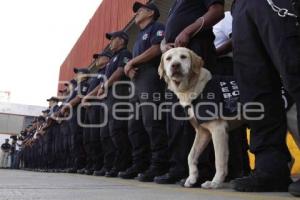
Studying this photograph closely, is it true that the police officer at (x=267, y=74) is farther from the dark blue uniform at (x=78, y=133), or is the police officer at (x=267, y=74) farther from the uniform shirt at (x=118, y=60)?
the dark blue uniform at (x=78, y=133)

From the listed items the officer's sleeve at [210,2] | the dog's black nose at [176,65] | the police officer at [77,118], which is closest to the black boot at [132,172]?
the dog's black nose at [176,65]

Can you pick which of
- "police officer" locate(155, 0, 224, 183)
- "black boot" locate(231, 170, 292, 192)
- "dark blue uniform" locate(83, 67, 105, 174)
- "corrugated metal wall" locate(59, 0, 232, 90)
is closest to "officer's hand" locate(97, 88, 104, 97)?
"dark blue uniform" locate(83, 67, 105, 174)

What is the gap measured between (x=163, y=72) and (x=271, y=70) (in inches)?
38.3

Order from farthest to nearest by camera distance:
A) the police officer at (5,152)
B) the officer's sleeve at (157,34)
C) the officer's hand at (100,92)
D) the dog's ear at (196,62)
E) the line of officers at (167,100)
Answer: the police officer at (5,152) < the officer's hand at (100,92) < the officer's sleeve at (157,34) < the dog's ear at (196,62) < the line of officers at (167,100)

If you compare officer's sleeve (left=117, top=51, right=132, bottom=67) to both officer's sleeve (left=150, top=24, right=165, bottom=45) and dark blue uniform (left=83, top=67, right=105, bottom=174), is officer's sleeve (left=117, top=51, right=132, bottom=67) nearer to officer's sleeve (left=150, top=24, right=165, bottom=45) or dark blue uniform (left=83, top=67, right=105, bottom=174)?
dark blue uniform (left=83, top=67, right=105, bottom=174)

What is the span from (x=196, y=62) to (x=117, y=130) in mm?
1900

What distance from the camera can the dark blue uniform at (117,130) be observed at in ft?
14.3

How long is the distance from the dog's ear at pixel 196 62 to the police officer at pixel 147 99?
86cm

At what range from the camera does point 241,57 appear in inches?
86.7

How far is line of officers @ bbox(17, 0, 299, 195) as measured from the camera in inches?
80.0

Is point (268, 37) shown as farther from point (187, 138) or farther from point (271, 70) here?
point (187, 138)

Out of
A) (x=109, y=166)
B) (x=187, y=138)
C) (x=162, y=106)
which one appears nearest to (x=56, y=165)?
(x=109, y=166)

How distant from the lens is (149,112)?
346 cm

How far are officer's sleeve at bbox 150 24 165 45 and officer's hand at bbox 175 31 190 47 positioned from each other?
73 centimetres
